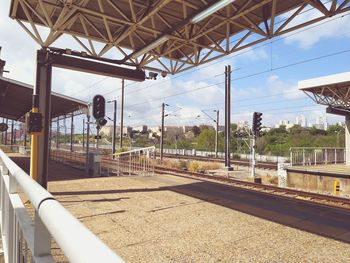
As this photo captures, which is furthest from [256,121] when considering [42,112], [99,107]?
[42,112]

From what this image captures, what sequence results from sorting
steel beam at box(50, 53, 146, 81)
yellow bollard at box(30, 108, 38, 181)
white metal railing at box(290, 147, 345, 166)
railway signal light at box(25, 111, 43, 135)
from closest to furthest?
railway signal light at box(25, 111, 43, 135)
yellow bollard at box(30, 108, 38, 181)
steel beam at box(50, 53, 146, 81)
white metal railing at box(290, 147, 345, 166)

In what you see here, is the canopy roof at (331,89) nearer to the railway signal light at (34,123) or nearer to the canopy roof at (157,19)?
the canopy roof at (157,19)

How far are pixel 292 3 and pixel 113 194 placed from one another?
7434 millimetres

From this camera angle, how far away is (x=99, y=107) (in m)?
12.4

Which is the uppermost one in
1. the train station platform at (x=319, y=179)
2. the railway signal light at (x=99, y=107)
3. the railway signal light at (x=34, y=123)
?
the railway signal light at (x=99, y=107)

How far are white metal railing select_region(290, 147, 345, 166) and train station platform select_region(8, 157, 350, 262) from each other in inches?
518

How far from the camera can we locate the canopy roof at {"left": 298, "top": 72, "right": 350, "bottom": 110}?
19.1 metres

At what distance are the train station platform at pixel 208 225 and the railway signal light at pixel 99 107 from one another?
10.4 ft

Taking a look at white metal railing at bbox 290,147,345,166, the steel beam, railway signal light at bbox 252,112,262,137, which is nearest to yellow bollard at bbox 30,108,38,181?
the steel beam

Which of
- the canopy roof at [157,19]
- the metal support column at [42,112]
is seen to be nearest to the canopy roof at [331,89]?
the canopy roof at [157,19]

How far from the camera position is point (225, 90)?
26547 millimetres

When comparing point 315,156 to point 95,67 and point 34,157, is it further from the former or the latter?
point 34,157

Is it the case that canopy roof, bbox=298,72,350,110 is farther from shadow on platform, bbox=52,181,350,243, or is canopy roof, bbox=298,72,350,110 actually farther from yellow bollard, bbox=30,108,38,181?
yellow bollard, bbox=30,108,38,181

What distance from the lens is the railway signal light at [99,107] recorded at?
12.2 metres
